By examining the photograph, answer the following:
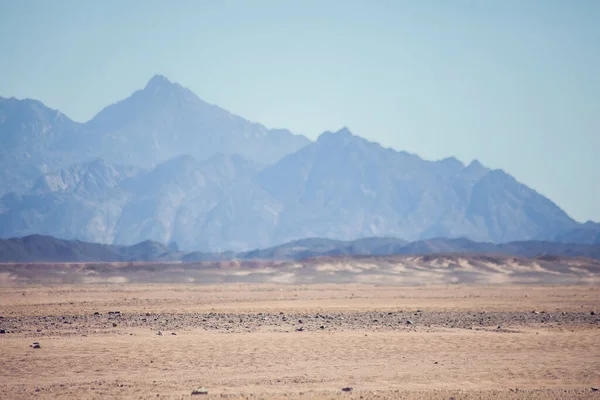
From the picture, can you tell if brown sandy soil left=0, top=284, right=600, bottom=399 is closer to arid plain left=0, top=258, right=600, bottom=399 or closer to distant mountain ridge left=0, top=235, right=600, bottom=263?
arid plain left=0, top=258, right=600, bottom=399

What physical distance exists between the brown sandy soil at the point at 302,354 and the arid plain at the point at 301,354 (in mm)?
40

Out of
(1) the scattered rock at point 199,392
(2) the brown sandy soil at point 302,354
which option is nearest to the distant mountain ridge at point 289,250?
(2) the brown sandy soil at point 302,354

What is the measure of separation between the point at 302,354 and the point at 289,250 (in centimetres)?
14716

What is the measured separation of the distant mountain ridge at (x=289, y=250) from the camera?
13650 centimetres

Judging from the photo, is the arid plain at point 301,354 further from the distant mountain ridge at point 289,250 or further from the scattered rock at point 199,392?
the distant mountain ridge at point 289,250

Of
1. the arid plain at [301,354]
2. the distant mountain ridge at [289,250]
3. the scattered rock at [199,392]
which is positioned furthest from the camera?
the distant mountain ridge at [289,250]

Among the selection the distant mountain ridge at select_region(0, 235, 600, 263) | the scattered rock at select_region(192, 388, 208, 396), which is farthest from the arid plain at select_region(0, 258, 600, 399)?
the distant mountain ridge at select_region(0, 235, 600, 263)

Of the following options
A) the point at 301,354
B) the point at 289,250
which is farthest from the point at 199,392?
the point at 289,250

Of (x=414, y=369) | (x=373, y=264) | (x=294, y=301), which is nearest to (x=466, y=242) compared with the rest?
(x=373, y=264)

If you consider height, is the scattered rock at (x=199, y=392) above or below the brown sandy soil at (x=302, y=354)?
below

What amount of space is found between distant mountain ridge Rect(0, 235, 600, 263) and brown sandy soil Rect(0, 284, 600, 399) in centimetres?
10662

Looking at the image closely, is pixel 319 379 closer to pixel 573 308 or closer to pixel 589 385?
pixel 589 385

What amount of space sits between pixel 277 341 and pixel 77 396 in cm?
826

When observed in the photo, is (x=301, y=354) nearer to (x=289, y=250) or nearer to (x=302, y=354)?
(x=302, y=354)
